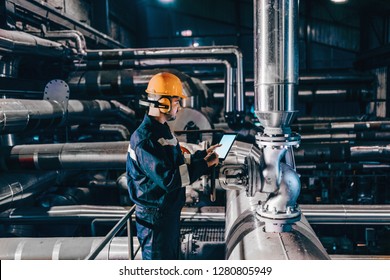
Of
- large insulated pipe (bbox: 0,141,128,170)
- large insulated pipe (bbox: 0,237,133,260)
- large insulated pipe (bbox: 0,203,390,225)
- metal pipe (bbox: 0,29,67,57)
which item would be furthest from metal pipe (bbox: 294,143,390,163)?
metal pipe (bbox: 0,29,67,57)

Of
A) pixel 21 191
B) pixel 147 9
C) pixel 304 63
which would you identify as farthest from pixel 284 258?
pixel 147 9

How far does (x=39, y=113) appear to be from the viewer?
282 centimetres

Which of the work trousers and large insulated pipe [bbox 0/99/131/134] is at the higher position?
large insulated pipe [bbox 0/99/131/134]

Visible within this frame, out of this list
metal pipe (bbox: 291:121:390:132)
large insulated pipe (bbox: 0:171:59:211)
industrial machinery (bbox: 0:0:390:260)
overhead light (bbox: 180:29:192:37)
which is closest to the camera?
industrial machinery (bbox: 0:0:390:260)

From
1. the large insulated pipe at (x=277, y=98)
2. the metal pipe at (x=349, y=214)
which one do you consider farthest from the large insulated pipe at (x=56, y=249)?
the metal pipe at (x=349, y=214)

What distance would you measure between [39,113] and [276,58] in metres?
2.27

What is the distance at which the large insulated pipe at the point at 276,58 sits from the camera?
1347mm

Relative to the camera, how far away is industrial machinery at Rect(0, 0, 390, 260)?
143cm

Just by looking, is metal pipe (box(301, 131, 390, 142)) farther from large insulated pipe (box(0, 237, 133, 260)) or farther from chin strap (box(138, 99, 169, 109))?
chin strap (box(138, 99, 169, 109))

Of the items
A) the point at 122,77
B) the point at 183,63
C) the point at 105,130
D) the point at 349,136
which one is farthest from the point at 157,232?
the point at 349,136

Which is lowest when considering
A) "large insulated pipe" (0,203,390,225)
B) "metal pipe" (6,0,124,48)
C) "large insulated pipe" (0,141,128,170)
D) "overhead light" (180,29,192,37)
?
"large insulated pipe" (0,203,390,225)

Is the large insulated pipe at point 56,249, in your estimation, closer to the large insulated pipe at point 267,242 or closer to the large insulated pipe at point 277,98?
the large insulated pipe at point 267,242

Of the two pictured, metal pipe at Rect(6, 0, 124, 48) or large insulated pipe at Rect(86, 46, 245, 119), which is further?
large insulated pipe at Rect(86, 46, 245, 119)
